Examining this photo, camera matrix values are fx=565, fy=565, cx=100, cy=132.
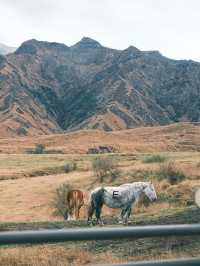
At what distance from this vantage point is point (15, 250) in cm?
1201

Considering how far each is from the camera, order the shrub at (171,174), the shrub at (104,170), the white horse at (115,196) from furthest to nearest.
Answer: the shrub at (104,170) < the shrub at (171,174) < the white horse at (115,196)

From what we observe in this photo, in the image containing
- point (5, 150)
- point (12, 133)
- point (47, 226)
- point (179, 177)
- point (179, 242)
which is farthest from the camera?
point (12, 133)

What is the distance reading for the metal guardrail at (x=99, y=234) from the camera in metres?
3.71

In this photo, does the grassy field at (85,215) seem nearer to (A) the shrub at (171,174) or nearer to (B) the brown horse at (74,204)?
(A) the shrub at (171,174)

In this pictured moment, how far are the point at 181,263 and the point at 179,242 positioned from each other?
31.8 feet

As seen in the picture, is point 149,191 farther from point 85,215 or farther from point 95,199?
point 85,215

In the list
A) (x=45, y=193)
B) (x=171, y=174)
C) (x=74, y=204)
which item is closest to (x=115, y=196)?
(x=74, y=204)

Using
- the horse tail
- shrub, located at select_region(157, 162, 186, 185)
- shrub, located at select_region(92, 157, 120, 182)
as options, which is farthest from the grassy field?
the horse tail

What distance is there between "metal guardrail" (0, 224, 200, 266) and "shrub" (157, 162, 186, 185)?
3491 centimetres

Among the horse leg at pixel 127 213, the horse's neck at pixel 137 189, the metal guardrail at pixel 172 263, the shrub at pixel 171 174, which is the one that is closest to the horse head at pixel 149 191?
the horse's neck at pixel 137 189

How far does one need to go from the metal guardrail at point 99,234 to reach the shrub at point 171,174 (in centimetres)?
3491

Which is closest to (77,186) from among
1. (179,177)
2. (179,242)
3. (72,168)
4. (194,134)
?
(179,177)

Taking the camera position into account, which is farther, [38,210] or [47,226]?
[38,210]

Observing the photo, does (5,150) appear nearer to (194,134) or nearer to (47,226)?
(194,134)
